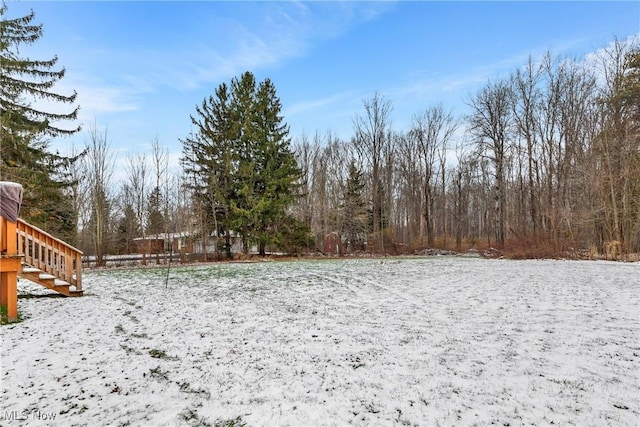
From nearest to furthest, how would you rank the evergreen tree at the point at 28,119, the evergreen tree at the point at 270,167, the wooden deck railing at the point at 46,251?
1. the wooden deck railing at the point at 46,251
2. the evergreen tree at the point at 28,119
3. the evergreen tree at the point at 270,167

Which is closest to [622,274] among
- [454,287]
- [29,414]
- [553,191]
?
[454,287]

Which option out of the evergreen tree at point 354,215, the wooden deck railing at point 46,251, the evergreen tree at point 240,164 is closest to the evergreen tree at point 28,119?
the evergreen tree at point 240,164

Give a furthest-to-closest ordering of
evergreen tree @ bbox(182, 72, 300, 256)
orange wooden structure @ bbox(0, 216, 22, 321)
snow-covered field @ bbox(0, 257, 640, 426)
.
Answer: evergreen tree @ bbox(182, 72, 300, 256)
orange wooden structure @ bbox(0, 216, 22, 321)
snow-covered field @ bbox(0, 257, 640, 426)

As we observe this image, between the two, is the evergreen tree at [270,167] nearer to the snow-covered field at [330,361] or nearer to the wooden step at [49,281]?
the wooden step at [49,281]

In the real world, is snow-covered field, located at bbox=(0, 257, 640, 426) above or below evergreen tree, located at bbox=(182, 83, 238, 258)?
below

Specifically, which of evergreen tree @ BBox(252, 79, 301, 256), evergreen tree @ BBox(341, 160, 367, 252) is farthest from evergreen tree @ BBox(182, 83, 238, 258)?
evergreen tree @ BBox(341, 160, 367, 252)

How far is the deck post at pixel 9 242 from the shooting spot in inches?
227

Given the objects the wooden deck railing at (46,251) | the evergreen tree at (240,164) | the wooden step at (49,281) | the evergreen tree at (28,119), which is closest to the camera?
the wooden deck railing at (46,251)

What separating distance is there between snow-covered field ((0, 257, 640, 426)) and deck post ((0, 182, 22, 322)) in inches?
22.9

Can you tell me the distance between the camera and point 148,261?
1933 centimetres

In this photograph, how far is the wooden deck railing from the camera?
6.88 meters

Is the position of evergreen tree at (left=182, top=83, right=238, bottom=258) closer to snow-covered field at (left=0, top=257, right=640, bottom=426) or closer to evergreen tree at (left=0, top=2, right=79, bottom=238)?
evergreen tree at (left=0, top=2, right=79, bottom=238)

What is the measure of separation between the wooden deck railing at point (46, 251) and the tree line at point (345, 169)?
9228mm

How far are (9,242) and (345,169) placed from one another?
28856mm
